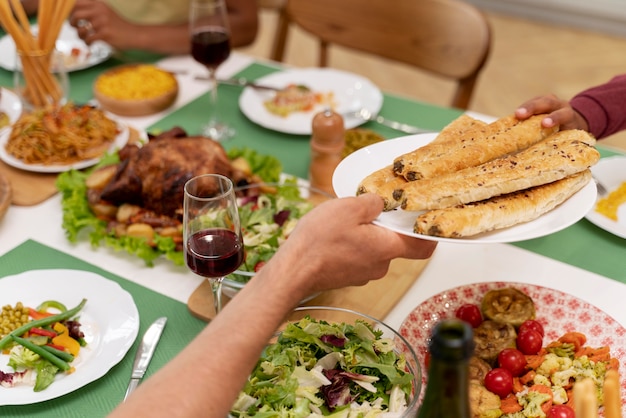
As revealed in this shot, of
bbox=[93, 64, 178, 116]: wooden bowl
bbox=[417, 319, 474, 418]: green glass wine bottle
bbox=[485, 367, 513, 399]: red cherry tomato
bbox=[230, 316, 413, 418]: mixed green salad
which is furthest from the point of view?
bbox=[93, 64, 178, 116]: wooden bowl

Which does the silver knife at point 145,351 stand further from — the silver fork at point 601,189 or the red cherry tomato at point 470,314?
the silver fork at point 601,189

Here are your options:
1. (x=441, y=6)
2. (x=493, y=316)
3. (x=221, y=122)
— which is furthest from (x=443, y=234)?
(x=441, y=6)

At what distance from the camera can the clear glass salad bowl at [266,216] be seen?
1.58 metres

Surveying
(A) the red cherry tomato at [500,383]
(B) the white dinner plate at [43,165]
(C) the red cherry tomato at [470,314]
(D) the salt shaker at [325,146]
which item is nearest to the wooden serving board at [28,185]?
(B) the white dinner plate at [43,165]

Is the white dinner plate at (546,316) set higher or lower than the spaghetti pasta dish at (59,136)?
higher

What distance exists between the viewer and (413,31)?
8.88 ft

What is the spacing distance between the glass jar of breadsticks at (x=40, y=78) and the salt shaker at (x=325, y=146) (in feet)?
2.86

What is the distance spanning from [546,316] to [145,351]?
81 cm

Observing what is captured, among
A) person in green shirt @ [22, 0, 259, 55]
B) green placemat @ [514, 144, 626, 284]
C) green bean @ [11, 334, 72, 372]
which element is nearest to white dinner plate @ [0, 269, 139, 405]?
green bean @ [11, 334, 72, 372]

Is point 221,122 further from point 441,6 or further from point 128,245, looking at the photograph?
point 441,6

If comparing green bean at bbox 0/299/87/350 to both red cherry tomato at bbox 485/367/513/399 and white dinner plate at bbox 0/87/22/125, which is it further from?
white dinner plate at bbox 0/87/22/125

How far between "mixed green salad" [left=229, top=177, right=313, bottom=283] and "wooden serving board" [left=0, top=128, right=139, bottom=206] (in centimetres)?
56

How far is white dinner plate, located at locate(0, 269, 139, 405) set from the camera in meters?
1.32

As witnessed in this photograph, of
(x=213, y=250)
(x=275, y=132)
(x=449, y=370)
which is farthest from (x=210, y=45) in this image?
(x=449, y=370)
